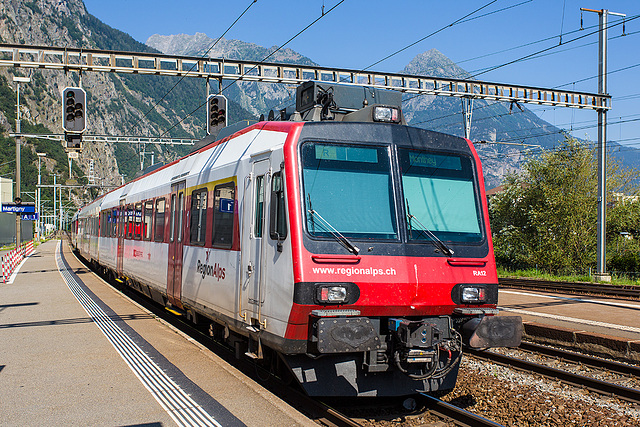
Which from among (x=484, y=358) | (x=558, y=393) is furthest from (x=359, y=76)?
(x=558, y=393)

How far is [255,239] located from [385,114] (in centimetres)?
220

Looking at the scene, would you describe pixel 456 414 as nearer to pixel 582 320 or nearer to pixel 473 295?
pixel 473 295

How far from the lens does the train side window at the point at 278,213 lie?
6.52 metres

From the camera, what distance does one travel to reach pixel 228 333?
862 cm

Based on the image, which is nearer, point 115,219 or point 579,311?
point 579,311

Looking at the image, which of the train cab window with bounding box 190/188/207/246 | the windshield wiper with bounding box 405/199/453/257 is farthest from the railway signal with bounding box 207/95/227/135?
the windshield wiper with bounding box 405/199/453/257

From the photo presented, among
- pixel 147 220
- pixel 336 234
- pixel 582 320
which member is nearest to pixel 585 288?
pixel 582 320

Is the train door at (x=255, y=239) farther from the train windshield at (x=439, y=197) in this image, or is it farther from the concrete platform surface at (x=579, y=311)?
the concrete platform surface at (x=579, y=311)

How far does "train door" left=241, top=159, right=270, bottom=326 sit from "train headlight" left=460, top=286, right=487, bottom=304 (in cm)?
228

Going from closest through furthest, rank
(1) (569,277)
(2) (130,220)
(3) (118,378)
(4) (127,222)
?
(3) (118,378) → (2) (130,220) → (4) (127,222) → (1) (569,277)

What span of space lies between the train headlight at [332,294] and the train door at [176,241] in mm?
5559

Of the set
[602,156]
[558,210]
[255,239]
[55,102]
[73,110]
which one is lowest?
[255,239]

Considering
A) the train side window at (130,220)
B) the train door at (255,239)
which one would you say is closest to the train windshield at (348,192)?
the train door at (255,239)

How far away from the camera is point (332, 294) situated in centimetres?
618
